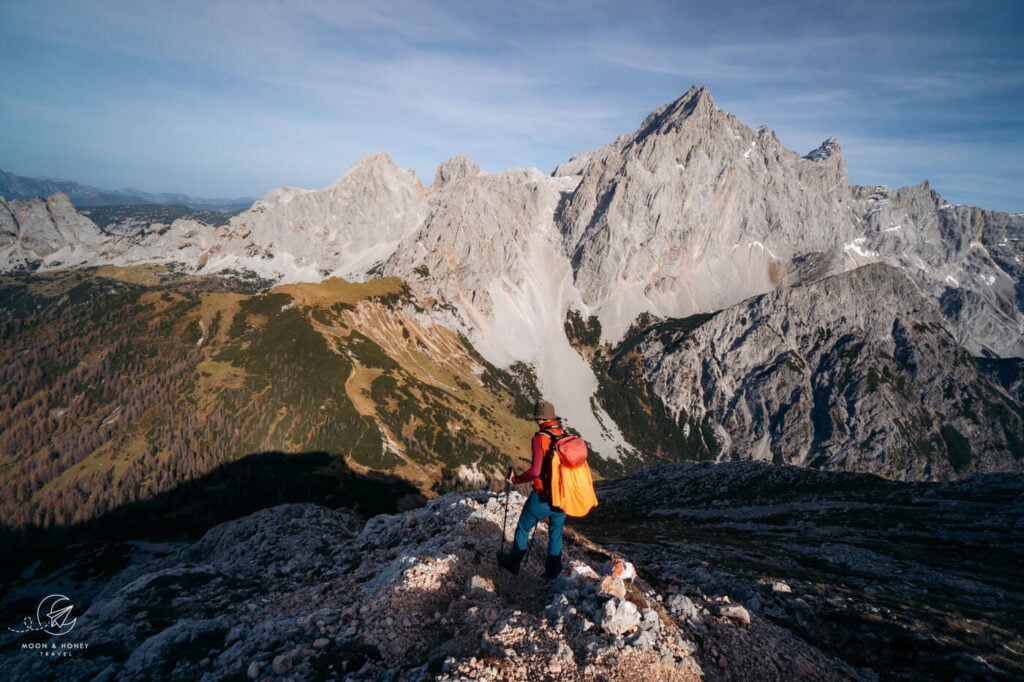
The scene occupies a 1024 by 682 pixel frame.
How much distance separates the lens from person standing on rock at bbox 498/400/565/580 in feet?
48.4

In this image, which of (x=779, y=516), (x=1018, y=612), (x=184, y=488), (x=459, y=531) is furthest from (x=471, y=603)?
(x=184, y=488)

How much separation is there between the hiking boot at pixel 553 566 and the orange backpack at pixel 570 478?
2.36 m

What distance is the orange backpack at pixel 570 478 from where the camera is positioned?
14070mm

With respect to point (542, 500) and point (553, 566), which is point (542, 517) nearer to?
point (542, 500)

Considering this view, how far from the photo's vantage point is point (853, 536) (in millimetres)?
32969

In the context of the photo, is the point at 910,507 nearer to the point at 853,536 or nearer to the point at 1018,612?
the point at 853,536

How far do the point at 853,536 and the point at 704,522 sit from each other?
40.0ft

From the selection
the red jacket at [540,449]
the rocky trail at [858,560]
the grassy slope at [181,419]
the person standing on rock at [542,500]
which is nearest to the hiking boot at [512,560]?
the person standing on rock at [542,500]

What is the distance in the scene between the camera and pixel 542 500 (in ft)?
49.5

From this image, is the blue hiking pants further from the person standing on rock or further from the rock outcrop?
the rock outcrop

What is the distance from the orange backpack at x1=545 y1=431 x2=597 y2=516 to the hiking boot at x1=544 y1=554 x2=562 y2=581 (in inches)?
93.0

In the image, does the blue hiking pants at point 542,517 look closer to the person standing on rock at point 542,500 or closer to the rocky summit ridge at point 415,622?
the person standing on rock at point 542,500

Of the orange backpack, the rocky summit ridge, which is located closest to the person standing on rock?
the orange backpack

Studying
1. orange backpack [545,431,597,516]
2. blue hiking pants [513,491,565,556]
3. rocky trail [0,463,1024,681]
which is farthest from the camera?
blue hiking pants [513,491,565,556]
